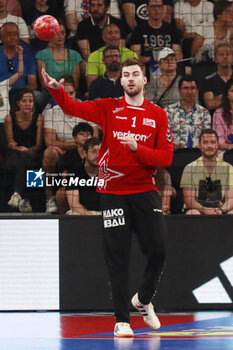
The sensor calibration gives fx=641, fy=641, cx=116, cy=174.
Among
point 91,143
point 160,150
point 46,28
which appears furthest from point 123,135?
point 91,143

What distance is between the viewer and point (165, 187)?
7.76 m

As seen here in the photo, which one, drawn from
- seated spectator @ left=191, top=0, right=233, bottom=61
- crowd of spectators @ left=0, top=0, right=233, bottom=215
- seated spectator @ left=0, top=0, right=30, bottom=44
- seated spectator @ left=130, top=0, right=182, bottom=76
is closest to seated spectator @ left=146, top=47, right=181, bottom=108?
crowd of spectators @ left=0, top=0, right=233, bottom=215

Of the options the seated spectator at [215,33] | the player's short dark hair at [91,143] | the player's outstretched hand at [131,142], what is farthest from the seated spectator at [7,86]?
the player's outstretched hand at [131,142]

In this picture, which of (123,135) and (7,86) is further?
(7,86)

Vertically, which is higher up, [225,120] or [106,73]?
[106,73]

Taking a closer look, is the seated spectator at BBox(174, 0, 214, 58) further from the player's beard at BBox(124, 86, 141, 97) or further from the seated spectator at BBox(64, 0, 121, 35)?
the player's beard at BBox(124, 86, 141, 97)

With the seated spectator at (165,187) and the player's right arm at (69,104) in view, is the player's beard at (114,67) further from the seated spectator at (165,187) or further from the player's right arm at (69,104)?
the player's right arm at (69,104)

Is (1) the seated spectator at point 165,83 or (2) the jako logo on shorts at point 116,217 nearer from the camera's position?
(2) the jako logo on shorts at point 116,217

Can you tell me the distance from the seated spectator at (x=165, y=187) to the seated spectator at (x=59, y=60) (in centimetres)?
174

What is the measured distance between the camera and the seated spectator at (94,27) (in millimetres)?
8766

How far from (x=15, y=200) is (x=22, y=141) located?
843 mm

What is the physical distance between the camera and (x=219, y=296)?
718 centimetres

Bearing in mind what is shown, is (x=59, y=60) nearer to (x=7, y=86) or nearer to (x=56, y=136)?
(x=7, y=86)

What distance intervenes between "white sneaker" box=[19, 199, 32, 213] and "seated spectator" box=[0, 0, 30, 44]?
2352 mm
